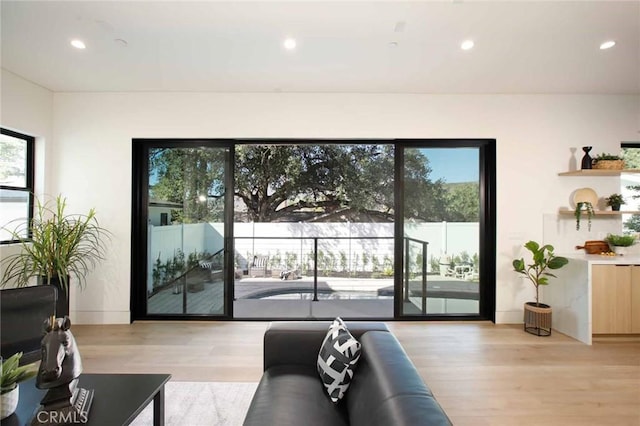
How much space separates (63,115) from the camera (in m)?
3.87

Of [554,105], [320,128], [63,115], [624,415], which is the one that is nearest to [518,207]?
[554,105]

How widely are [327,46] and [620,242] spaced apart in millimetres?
3938

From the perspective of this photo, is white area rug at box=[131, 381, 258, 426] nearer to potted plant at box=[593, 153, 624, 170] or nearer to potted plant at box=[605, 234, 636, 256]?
potted plant at box=[605, 234, 636, 256]

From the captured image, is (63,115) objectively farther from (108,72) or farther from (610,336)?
(610,336)

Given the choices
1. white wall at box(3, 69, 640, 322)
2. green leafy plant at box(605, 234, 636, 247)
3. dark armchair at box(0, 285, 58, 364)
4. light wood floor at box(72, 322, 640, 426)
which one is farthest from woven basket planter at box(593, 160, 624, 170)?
dark armchair at box(0, 285, 58, 364)

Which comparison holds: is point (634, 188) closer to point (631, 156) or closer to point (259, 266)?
point (631, 156)

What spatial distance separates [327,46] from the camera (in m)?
2.82

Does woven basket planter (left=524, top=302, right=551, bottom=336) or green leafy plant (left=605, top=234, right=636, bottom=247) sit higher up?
green leafy plant (left=605, top=234, right=636, bottom=247)

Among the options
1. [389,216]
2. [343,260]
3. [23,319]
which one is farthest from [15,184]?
[389,216]

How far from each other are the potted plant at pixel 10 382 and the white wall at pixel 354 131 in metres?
2.65

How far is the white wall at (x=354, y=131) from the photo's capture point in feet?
12.7

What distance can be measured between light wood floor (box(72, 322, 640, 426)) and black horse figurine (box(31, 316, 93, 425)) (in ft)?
4.04

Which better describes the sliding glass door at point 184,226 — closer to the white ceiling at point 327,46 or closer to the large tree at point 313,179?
the large tree at point 313,179

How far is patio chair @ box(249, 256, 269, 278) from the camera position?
193 inches
